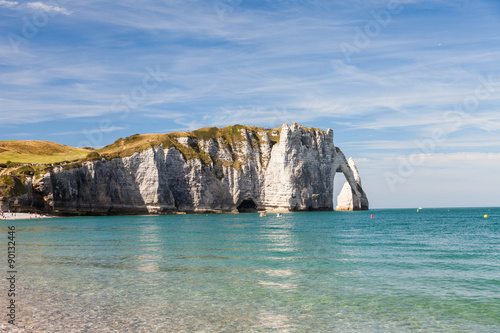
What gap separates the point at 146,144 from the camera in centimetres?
13812

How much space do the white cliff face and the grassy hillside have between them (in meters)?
104

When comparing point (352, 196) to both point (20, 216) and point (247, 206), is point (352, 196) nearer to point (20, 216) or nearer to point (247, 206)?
point (247, 206)

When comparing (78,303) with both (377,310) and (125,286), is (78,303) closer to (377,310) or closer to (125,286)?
(125,286)

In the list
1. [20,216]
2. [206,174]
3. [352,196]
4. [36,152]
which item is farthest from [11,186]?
[352,196]

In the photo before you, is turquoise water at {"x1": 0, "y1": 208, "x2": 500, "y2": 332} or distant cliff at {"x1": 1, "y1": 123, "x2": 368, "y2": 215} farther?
distant cliff at {"x1": 1, "y1": 123, "x2": 368, "y2": 215}

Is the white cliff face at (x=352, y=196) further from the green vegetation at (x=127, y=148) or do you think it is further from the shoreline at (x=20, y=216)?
the shoreline at (x=20, y=216)

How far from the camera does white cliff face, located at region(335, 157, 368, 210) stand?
171500mm

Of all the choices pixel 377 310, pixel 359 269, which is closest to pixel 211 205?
pixel 359 269

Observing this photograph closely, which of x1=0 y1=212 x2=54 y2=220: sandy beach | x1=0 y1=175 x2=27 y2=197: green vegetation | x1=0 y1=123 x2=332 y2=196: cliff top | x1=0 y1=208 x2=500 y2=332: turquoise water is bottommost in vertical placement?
x1=0 y1=208 x2=500 y2=332: turquoise water

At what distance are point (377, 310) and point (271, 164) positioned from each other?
138 metres

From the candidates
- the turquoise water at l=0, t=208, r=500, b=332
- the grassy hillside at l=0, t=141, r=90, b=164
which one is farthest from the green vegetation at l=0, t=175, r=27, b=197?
the turquoise water at l=0, t=208, r=500, b=332

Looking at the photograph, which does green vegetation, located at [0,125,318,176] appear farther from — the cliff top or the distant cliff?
the distant cliff

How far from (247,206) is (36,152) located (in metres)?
86.8

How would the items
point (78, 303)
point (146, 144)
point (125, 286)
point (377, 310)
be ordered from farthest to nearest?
point (146, 144), point (125, 286), point (78, 303), point (377, 310)
